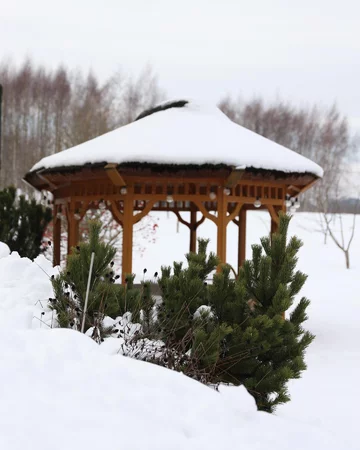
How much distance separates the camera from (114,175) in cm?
898

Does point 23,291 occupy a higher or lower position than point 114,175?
lower

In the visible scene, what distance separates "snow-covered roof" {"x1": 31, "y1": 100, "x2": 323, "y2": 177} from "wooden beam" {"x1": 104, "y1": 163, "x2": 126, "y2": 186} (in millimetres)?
112

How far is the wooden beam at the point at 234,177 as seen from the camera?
8914mm

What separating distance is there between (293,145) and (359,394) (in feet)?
111

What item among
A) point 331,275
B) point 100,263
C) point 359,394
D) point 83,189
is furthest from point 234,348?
point 331,275

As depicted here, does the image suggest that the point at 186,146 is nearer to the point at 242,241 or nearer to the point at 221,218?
the point at 221,218

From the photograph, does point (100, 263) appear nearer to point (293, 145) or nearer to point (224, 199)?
point (224, 199)

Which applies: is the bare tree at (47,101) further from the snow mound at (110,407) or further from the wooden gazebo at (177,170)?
the snow mound at (110,407)

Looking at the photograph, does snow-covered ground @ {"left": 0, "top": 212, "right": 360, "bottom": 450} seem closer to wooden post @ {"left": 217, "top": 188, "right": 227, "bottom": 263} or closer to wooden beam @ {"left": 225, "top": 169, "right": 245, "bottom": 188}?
wooden beam @ {"left": 225, "top": 169, "right": 245, "bottom": 188}

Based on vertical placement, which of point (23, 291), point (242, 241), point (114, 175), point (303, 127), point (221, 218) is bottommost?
point (242, 241)

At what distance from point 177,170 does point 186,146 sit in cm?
54

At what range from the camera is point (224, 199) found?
30.9 ft

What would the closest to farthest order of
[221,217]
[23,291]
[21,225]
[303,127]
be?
[23,291], [221,217], [21,225], [303,127]

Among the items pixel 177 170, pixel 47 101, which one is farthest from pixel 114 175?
pixel 47 101
